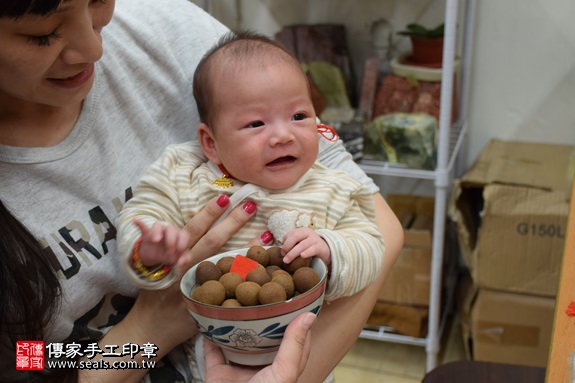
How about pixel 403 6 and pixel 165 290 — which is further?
pixel 403 6

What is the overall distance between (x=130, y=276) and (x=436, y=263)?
1359 millimetres

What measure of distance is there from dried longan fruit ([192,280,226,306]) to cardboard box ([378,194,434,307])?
1333 mm

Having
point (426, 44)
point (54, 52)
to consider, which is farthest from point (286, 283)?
point (426, 44)

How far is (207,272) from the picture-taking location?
931 mm

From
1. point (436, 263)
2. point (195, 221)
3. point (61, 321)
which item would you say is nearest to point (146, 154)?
point (195, 221)

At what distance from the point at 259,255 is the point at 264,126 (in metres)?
0.23

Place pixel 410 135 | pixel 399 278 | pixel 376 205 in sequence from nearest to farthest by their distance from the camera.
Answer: pixel 376 205, pixel 410 135, pixel 399 278

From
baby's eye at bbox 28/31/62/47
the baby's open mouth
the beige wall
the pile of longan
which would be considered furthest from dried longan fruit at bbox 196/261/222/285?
the beige wall

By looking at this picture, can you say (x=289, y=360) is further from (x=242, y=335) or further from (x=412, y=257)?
(x=412, y=257)

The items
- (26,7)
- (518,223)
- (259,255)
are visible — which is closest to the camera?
(26,7)

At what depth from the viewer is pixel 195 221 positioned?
→ 1053mm

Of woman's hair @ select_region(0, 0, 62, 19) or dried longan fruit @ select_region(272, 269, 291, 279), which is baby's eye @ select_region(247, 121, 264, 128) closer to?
dried longan fruit @ select_region(272, 269, 291, 279)

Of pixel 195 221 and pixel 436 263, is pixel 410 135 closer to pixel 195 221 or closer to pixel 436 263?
pixel 436 263

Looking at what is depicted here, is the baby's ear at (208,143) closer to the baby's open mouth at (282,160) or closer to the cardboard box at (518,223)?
the baby's open mouth at (282,160)
